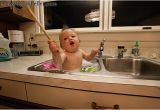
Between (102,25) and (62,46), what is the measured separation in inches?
27.2

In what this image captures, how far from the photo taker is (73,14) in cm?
145

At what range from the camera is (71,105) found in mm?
547

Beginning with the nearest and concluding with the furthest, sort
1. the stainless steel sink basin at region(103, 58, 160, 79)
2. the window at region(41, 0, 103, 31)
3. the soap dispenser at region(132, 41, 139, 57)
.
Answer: the stainless steel sink basin at region(103, 58, 160, 79)
the soap dispenser at region(132, 41, 139, 57)
the window at region(41, 0, 103, 31)

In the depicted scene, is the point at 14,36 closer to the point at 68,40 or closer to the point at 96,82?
the point at 68,40

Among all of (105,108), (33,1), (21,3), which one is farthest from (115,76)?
(33,1)

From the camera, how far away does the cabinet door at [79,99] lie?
0.47 meters

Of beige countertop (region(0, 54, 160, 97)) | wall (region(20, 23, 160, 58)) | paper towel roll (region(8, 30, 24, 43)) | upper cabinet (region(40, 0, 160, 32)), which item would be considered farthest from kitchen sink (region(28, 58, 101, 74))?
paper towel roll (region(8, 30, 24, 43))

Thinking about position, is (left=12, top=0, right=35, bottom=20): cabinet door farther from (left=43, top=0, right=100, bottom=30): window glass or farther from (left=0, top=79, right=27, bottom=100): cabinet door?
(left=0, top=79, right=27, bottom=100): cabinet door

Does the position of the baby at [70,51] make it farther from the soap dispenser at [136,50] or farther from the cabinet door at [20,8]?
the cabinet door at [20,8]

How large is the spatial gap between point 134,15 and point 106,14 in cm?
29

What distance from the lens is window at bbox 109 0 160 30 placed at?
3.98 feet

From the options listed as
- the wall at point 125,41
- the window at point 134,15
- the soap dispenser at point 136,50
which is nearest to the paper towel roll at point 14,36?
the wall at point 125,41

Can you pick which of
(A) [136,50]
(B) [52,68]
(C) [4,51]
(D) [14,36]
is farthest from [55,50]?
(D) [14,36]

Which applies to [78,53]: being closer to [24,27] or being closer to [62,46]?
[62,46]
